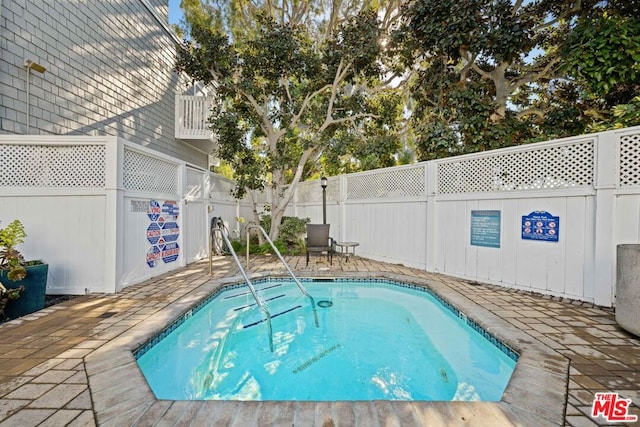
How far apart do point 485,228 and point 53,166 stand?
6723mm

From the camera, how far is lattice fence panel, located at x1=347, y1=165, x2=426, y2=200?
6.29 metres

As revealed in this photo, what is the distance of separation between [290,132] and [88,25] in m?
5.01

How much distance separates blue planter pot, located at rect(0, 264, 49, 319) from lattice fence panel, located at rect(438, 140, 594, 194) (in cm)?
627

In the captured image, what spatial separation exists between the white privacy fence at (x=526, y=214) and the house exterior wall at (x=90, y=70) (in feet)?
20.6

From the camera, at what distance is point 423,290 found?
481cm

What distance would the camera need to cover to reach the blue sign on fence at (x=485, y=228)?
4.86m

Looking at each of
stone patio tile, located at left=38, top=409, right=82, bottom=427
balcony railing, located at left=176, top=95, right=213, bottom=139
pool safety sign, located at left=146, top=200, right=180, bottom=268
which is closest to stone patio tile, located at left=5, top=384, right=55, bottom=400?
stone patio tile, located at left=38, top=409, right=82, bottom=427

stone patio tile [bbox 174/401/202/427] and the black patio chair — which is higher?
the black patio chair

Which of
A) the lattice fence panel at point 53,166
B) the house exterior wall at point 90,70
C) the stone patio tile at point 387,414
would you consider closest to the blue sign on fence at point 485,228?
the stone patio tile at point 387,414

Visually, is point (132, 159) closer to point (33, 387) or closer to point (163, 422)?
point (33, 387)

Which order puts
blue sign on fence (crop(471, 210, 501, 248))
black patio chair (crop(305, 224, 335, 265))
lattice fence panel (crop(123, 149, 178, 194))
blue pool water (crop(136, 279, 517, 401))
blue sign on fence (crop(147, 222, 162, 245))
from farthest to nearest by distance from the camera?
black patio chair (crop(305, 224, 335, 265)) → blue sign on fence (crop(147, 222, 162, 245)) → blue sign on fence (crop(471, 210, 501, 248)) → lattice fence panel (crop(123, 149, 178, 194)) → blue pool water (crop(136, 279, 517, 401))

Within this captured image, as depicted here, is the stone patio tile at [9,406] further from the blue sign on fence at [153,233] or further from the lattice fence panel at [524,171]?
the lattice fence panel at [524,171]

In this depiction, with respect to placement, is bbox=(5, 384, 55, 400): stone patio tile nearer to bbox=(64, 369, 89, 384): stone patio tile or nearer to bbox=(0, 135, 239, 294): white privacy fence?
bbox=(64, 369, 89, 384): stone patio tile

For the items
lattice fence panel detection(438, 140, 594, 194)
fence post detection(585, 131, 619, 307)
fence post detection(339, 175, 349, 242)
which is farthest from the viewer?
fence post detection(339, 175, 349, 242)
